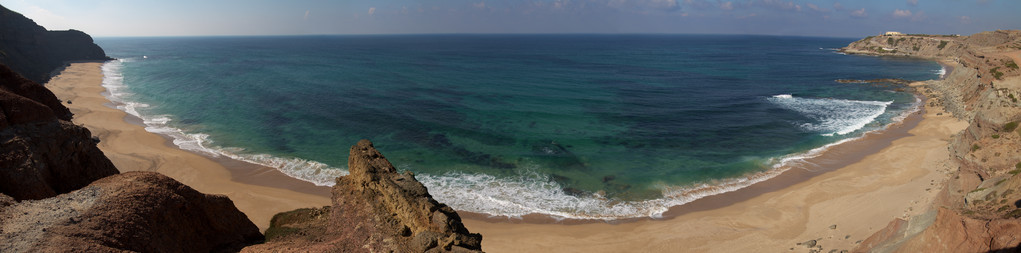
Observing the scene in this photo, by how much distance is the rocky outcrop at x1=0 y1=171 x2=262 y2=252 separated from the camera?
10.0 m

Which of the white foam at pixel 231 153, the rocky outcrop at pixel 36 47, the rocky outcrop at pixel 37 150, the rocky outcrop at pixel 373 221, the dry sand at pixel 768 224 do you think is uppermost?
the rocky outcrop at pixel 36 47

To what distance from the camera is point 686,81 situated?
72.3 m

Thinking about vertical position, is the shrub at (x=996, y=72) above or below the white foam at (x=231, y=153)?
above

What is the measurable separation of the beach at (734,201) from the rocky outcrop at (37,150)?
8.50 meters

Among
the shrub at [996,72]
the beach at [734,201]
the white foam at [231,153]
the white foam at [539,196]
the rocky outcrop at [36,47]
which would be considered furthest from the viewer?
the rocky outcrop at [36,47]

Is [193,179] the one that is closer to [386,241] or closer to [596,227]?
[386,241]

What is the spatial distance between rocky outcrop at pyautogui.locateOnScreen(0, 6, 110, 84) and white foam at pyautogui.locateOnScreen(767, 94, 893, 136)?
308ft

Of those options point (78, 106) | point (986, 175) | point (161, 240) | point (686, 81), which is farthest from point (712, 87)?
point (78, 106)

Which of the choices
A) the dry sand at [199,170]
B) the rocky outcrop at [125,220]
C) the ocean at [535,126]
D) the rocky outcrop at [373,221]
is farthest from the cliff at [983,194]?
the dry sand at [199,170]

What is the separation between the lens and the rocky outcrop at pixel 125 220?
10016mm

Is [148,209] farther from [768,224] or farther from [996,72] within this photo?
[996,72]

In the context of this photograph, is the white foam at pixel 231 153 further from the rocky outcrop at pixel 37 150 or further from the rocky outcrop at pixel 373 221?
the rocky outcrop at pixel 373 221

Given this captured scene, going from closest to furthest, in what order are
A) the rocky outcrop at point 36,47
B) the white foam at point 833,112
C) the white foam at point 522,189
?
the white foam at point 522,189 → the white foam at point 833,112 → the rocky outcrop at point 36,47

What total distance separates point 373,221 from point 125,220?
638 cm
